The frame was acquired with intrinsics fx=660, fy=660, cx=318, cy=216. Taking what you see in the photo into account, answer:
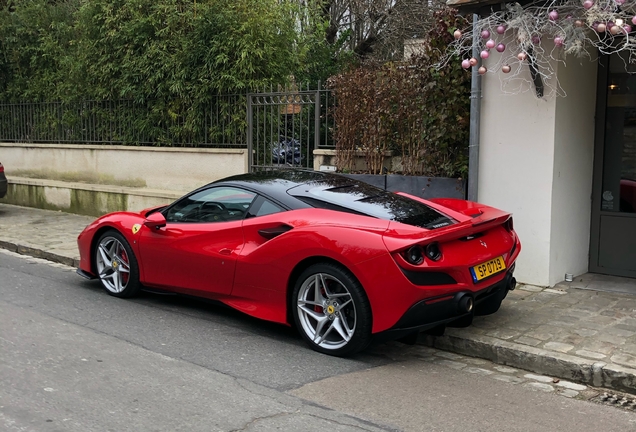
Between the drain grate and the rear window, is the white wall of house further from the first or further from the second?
the drain grate

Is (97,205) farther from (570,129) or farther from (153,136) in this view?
(570,129)

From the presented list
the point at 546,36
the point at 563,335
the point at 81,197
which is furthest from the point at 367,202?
the point at 81,197

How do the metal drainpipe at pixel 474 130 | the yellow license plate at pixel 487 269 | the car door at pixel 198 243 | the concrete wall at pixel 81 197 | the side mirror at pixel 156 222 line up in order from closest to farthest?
the yellow license plate at pixel 487 269
the car door at pixel 198 243
the side mirror at pixel 156 222
the metal drainpipe at pixel 474 130
the concrete wall at pixel 81 197

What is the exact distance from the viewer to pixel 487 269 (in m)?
5.30

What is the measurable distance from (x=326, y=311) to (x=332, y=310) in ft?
0.21

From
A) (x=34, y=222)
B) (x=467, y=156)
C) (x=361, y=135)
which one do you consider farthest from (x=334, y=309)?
(x=34, y=222)

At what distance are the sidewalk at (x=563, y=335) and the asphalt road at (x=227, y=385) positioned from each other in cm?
39

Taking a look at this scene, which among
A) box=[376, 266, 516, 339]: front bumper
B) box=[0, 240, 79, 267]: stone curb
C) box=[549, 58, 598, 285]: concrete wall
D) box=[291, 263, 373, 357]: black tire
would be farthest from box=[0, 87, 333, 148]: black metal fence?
box=[376, 266, 516, 339]: front bumper

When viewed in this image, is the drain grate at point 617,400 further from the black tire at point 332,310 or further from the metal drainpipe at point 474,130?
the metal drainpipe at point 474,130

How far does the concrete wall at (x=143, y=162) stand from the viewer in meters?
11.2

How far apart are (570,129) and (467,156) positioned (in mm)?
1226

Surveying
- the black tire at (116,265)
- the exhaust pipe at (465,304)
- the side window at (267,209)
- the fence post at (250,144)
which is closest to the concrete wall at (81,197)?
the fence post at (250,144)

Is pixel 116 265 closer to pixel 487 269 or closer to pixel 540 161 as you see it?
pixel 487 269

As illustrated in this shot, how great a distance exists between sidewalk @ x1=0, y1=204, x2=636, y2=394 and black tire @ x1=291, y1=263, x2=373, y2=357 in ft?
3.08
